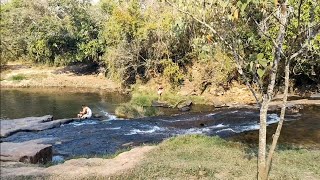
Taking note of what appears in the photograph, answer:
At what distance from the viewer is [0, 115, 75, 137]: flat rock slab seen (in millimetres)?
18394

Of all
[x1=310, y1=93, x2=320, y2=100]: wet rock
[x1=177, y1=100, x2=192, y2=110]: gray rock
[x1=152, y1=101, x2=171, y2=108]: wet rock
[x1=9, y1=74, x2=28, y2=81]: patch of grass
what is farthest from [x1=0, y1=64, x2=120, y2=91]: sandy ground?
[x1=310, y1=93, x2=320, y2=100]: wet rock

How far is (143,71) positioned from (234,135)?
1667 centimetres

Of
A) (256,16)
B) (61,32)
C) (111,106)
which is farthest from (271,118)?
(61,32)

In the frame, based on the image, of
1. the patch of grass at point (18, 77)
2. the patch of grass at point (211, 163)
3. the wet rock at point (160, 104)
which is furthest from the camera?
the patch of grass at point (18, 77)

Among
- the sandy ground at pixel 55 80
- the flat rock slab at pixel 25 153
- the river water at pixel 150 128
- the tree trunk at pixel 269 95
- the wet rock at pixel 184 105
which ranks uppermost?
the tree trunk at pixel 269 95

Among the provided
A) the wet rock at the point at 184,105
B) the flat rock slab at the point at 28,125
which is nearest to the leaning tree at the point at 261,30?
the flat rock slab at the point at 28,125

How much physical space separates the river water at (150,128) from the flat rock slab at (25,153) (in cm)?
187

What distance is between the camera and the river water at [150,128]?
1605cm

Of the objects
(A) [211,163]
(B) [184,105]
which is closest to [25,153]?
(A) [211,163]

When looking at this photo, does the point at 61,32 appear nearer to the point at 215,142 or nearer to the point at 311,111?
the point at 311,111

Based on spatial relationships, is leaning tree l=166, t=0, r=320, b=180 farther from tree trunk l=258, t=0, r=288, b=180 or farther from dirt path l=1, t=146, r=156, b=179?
dirt path l=1, t=146, r=156, b=179

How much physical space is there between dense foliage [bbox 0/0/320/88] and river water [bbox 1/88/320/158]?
8.85 ft

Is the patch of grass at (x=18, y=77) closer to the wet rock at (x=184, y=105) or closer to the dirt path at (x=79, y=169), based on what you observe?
the wet rock at (x=184, y=105)

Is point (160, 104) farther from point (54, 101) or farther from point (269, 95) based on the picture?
point (269, 95)
